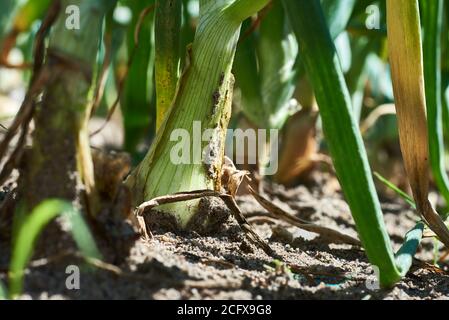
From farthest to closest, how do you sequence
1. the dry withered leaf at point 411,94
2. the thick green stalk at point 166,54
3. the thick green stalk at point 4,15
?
the thick green stalk at point 166,54 → the dry withered leaf at point 411,94 → the thick green stalk at point 4,15

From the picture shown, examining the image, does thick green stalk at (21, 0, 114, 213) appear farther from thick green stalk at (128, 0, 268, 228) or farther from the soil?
thick green stalk at (128, 0, 268, 228)

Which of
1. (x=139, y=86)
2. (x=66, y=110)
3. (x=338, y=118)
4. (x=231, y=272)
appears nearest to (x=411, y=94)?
(x=338, y=118)

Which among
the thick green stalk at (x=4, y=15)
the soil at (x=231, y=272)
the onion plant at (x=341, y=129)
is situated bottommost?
the soil at (x=231, y=272)

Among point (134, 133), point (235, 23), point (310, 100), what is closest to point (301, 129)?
point (310, 100)

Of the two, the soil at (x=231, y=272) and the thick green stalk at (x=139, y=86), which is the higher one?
the thick green stalk at (x=139, y=86)

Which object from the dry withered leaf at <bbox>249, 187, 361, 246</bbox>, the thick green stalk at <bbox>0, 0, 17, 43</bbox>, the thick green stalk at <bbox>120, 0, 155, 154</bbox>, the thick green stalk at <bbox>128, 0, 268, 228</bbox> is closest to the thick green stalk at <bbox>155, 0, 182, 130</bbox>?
the thick green stalk at <bbox>128, 0, 268, 228</bbox>

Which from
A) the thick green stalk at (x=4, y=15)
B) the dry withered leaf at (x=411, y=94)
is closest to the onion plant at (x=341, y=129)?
the dry withered leaf at (x=411, y=94)

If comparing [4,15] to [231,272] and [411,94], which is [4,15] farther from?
[411,94]

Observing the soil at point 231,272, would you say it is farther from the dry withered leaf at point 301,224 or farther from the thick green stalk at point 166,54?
the thick green stalk at point 166,54
